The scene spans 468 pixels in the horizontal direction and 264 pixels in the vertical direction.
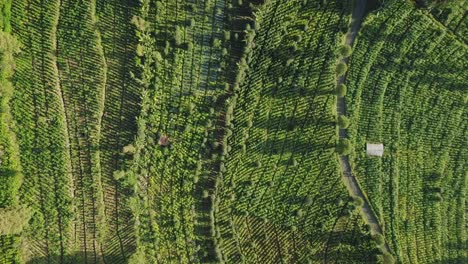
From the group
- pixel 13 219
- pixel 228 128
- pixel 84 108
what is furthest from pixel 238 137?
pixel 13 219

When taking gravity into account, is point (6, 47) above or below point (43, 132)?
above

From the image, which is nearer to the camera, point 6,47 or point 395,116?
point 6,47

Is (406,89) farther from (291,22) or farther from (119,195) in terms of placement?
(119,195)

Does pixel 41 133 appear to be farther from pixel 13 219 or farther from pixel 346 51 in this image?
pixel 346 51

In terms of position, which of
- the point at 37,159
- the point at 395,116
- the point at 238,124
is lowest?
the point at 37,159

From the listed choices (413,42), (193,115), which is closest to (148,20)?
(193,115)

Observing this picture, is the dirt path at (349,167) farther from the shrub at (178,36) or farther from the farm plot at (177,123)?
the shrub at (178,36)
